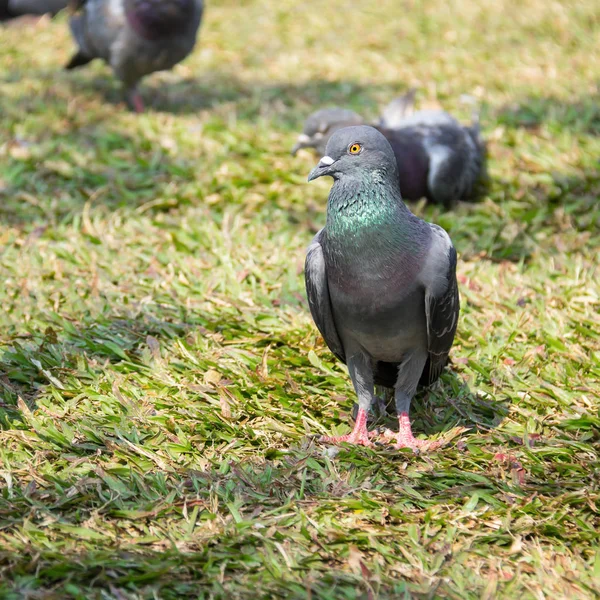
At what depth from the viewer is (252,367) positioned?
14.5ft

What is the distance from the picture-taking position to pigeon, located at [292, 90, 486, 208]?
20.6 feet

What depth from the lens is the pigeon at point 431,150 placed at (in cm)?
627


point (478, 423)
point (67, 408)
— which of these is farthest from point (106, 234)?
point (478, 423)

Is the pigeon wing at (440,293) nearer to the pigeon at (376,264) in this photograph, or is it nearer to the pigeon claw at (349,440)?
the pigeon at (376,264)

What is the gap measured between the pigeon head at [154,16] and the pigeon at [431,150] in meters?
1.77

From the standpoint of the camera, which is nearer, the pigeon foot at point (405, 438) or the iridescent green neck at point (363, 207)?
the iridescent green neck at point (363, 207)

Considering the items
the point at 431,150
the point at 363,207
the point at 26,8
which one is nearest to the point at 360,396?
the point at 363,207

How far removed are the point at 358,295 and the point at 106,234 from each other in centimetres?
283

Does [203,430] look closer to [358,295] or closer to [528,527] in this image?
[358,295]

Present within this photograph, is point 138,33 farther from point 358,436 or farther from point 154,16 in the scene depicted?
point 358,436

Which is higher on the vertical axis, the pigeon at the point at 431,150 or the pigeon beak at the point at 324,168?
the pigeon beak at the point at 324,168

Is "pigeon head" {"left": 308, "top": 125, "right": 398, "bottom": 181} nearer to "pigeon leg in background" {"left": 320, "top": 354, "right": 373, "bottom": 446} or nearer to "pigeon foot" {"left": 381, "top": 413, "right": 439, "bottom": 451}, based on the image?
"pigeon leg in background" {"left": 320, "top": 354, "right": 373, "bottom": 446}

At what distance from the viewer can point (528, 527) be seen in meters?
3.31

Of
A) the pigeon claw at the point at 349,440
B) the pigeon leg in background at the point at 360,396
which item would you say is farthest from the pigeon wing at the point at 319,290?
the pigeon claw at the point at 349,440
